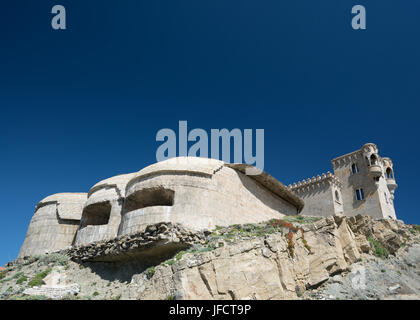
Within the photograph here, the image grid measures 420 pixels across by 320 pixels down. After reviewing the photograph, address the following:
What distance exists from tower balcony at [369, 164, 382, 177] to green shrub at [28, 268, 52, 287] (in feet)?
108

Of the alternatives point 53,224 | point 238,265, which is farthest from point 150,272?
point 53,224

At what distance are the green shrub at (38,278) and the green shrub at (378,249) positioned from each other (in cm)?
1643

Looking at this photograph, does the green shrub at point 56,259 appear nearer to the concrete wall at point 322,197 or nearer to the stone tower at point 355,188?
the concrete wall at point 322,197

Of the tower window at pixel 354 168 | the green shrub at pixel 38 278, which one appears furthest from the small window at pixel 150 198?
the tower window at pixel 354 168

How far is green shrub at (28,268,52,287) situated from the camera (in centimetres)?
1496

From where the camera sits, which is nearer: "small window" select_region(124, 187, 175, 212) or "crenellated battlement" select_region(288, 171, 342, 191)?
"small window" select_region(124, 187, 175, 212)

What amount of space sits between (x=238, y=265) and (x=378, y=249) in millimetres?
8415

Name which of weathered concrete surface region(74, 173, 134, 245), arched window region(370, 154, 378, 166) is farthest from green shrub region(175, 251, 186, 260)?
arched window region(370, 154, 378, 166)

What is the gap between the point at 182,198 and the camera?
621 inches

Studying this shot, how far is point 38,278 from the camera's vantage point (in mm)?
15477

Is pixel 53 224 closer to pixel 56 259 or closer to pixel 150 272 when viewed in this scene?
pixel 56 259

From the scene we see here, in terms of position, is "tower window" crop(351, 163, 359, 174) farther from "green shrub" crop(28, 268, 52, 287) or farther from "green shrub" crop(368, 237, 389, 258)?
"green shrub" crop(28, 268, 52, 287)

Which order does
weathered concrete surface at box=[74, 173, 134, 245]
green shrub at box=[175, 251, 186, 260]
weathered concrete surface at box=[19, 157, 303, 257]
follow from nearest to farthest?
green shrub at box=[175, 251, 186, 260]
weathered concrete surface at box=[19, 157, 303, 257]
weathered concrete surface at box=[74, 173, 134, 245]
